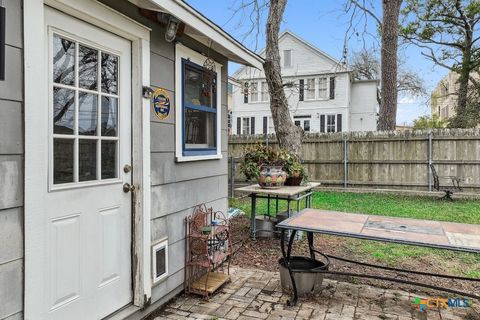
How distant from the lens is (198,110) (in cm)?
349

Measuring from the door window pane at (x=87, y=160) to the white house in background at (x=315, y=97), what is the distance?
16.8 m

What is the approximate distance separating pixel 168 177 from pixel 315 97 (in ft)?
58.9

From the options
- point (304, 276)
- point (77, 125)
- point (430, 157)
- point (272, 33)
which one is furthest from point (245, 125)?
point (77, 125)

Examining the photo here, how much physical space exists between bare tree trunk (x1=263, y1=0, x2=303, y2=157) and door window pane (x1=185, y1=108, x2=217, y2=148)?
247cm

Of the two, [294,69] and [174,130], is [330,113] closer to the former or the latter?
[294,69]

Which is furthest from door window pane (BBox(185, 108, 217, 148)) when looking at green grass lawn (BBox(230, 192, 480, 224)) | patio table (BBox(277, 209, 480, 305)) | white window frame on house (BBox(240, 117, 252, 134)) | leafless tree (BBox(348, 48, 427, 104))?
leafless tree (BBox(348, 48, 427, 104))

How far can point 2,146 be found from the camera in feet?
5.42

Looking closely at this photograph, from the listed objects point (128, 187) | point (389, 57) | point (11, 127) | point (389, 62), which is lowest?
point (128, 187)

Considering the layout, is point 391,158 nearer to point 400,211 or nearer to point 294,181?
point 400,211

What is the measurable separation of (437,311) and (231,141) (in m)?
8.60

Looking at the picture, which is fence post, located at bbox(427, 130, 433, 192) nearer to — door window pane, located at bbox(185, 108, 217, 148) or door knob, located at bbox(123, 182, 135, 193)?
door window pane, located at bbox(185, 108, 217, 148)

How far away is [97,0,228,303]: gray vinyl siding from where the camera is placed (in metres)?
2.75

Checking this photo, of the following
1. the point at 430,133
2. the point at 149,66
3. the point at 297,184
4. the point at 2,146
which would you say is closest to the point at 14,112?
the point at 2,146

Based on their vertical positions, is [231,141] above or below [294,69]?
below
